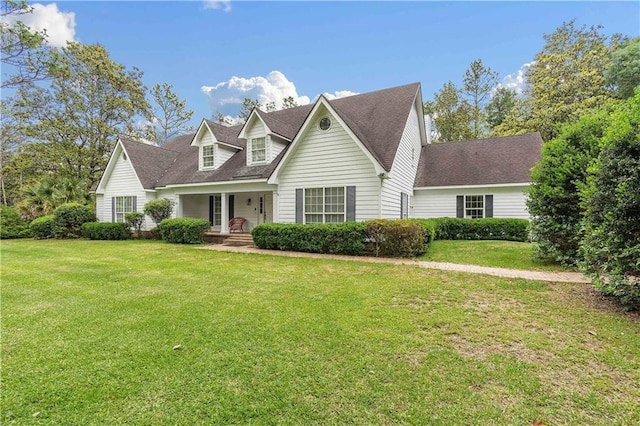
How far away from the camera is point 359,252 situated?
10.7 meters

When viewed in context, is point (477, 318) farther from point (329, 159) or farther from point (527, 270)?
point (329, 159)

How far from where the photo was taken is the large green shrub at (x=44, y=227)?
18016 millimetres

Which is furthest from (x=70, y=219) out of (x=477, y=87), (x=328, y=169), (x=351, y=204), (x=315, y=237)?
(x=477, y=87)

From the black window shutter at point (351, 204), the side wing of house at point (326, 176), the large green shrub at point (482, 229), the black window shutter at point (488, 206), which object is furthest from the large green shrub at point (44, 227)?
the black window shutter at point (488, 206)

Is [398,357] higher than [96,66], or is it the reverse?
[96,66]

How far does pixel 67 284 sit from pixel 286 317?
A: 5.59m

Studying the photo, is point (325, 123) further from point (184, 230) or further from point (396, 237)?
point (184, 230)

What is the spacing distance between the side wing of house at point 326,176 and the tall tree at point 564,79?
1917 centimetres

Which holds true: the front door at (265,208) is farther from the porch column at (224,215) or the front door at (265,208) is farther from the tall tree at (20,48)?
the tall tree at (20,48)

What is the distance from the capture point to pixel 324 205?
12.8 meters

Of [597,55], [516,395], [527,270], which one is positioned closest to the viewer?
[516,395]

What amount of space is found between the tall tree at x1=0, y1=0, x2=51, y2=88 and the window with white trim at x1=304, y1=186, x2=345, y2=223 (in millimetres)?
12029

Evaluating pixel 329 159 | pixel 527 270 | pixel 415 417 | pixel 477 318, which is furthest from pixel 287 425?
pixel 329 159

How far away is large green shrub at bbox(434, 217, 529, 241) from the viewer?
13688mm
